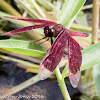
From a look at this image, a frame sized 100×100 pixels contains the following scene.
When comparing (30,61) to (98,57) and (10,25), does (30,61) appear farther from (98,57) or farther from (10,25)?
(98,57)

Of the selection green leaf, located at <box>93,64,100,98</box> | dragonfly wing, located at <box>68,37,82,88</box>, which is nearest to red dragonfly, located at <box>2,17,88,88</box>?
dragonfly wing, located at <box>68,37,82,88</box>

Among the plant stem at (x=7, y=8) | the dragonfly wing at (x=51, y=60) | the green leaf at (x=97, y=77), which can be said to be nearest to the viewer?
the dragonfly wing at (x=51, y=60)

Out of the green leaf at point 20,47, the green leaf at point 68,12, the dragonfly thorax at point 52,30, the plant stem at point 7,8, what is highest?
the green leaf at point 68,12

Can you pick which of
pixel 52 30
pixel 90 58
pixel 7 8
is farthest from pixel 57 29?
pixel 7 8

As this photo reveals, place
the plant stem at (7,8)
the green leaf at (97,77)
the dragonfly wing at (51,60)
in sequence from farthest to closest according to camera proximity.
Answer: the plant stem at (7,8), the green leaf at (97,77), the dragonfly wing at (51,60)

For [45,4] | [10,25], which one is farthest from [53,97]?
[45,4]

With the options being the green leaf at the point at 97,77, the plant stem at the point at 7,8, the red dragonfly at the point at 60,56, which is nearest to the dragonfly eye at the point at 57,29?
the red dragonfly at the point at 60,56

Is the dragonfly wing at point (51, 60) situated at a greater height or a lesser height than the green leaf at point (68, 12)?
lesser

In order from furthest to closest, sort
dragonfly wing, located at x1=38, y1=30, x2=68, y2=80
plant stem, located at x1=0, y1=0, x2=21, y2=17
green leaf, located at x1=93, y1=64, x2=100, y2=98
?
plant stem, located at x1=0, y1=0, x2=21, y2=17 < green leaf, located at x1=93, y1=64, x2=100, y2=98 < dragonfly wing, located at x1=38, y1=30, x2=68, y2=80

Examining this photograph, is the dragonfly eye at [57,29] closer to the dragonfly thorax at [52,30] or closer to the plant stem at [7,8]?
the dragonfly thorax at [52,30]

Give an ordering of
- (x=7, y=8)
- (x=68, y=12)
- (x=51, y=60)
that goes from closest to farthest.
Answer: (x=51, y=60) → (x=68, y=12) → (x=7, y=8)

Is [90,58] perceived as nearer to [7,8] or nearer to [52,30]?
[52,30]

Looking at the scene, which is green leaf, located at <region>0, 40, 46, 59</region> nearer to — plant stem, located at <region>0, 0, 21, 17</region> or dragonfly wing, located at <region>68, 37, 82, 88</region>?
dragonfly wing, located at <region>68, 37, 82, 88</region>
